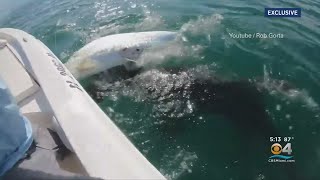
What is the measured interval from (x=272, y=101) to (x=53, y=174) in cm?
418

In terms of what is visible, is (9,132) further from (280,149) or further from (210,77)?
(210,77)

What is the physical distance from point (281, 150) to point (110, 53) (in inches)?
151

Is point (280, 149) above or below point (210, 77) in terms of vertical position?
below

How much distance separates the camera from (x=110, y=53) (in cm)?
719

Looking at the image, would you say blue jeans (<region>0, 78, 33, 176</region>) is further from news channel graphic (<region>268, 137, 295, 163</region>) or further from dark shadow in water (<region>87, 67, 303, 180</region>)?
news channel graphic (<region>268, 137, 295, 163</region>)

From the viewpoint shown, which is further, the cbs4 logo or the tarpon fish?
the tarpon fish

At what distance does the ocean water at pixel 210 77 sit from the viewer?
5008mm

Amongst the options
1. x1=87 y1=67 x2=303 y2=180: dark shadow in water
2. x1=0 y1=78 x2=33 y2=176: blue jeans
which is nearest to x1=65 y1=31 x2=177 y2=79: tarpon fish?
x1=87 y1=67 x2=303 y2=180: dark shadow in water

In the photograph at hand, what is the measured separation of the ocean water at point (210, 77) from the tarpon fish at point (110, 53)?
0.24 metres

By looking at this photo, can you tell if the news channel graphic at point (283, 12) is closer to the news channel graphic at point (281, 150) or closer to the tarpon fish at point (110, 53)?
the tarpon fish at point (110, 53)

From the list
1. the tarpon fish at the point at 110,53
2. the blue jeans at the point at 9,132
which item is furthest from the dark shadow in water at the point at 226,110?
the blue jeans at the point at 9,132

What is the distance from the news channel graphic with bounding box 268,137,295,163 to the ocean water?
0.06 metres

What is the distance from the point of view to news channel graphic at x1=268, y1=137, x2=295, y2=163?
4932mm

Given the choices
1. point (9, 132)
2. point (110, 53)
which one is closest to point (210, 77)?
point (110, 53)
